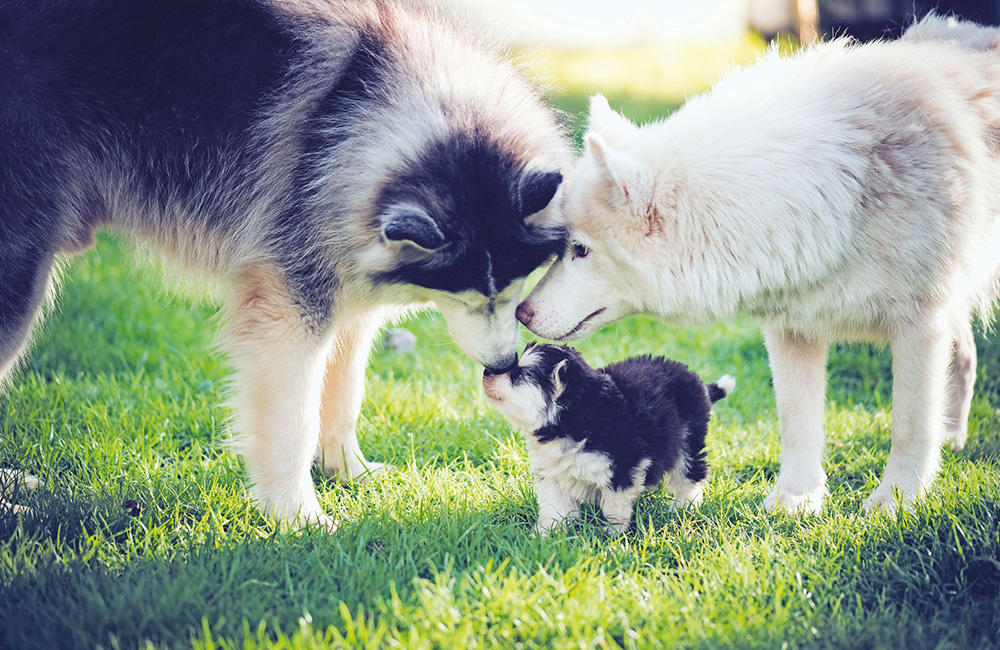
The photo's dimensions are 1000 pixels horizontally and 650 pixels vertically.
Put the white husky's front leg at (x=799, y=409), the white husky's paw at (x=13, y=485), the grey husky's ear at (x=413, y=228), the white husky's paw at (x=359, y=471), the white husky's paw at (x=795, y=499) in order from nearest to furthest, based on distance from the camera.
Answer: the grey husky's ear at (x=413, y=228) < the white husky's paw at (x=13, y=485) < the white husky's paw at (x=795, y=499) < the white husky's front leg at (x=799, y=409) < the white husky's paw at (x=359, y=471)

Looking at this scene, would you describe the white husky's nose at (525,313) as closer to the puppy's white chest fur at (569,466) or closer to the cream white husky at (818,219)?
the cream white husky at (818,219)

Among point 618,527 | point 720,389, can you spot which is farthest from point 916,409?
point 618,527

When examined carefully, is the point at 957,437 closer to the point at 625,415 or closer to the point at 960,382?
the point at 960,382

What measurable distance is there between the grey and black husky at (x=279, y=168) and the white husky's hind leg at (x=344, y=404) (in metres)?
0.42

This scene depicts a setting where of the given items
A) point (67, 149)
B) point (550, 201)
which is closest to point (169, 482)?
point (67, 149)

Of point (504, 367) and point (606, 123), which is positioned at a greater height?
point (606, 123)

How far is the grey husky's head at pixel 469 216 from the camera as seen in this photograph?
2.92 metres

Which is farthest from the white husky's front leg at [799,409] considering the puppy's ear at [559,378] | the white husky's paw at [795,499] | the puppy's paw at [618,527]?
the puppy's ear at [559,378]

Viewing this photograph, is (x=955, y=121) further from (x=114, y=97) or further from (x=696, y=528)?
(x=114, y=97)

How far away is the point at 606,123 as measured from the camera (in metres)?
3.45

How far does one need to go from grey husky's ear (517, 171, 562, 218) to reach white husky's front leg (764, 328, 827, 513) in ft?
4.07

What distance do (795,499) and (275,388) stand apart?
2.13 m

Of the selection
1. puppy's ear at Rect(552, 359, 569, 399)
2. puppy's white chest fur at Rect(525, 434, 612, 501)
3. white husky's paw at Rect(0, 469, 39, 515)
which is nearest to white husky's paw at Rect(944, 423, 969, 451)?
puppy's white chest fur at Rect(525, 434, 612, 501)

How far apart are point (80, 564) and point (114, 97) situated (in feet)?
5.58
